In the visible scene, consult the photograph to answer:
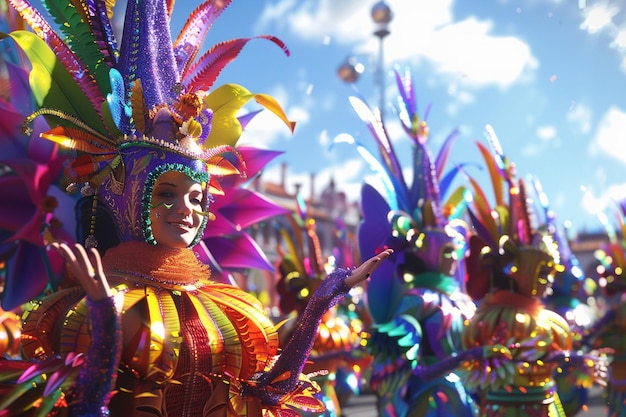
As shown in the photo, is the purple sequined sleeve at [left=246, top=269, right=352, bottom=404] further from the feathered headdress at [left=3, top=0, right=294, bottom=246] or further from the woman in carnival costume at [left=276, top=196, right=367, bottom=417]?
the woman in carnival costume at [left=276, top=196, right=367, bottom=417]

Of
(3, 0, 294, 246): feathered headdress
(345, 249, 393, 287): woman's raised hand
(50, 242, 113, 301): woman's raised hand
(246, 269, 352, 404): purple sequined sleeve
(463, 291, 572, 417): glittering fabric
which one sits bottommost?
(463, 291, 572, 417): glittering fabric

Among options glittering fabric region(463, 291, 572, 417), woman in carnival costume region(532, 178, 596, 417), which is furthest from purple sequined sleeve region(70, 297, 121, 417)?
woman in carnival costume region(532, 178, 596, 417)

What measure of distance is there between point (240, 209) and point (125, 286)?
105 cm

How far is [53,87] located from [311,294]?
114 inches

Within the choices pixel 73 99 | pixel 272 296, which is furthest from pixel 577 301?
pixel 272 296

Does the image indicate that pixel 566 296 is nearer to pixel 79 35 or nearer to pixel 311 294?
pixel 311 294

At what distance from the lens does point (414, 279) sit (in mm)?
3902

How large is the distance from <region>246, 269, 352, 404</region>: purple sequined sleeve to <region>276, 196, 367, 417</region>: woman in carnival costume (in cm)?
265

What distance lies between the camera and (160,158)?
2014mm

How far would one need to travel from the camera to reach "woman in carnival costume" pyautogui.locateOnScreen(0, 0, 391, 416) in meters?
1.56

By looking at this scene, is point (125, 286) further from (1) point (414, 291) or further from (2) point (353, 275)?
(1) point (414, 291)

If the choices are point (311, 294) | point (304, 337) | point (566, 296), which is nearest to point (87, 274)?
point (304, 337)

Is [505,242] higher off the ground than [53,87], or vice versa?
[53,87]

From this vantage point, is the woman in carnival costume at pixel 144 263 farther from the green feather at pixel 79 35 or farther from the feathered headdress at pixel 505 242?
the feathered headdress at pixel 505 242
